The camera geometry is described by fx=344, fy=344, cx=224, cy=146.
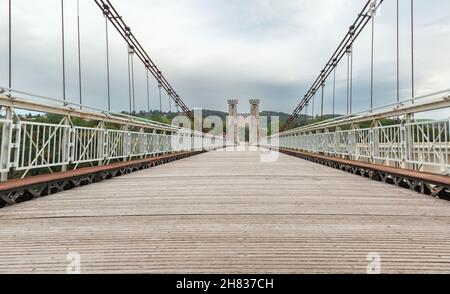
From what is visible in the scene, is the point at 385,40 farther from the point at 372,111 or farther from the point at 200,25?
the point at 372,111

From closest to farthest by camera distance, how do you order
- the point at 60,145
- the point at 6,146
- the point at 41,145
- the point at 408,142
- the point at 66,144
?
the point at 6,146, the point at 41,145, the point at 60,145, the point at 66,144, the point at 408,142

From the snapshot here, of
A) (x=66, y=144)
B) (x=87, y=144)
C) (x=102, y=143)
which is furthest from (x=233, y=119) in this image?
(x=66, y=144)

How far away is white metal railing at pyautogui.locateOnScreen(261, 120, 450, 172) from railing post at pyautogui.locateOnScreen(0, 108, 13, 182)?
150 inches

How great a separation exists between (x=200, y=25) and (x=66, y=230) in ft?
52.8

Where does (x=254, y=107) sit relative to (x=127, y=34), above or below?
above

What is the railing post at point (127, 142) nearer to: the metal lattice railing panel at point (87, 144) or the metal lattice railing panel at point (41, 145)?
the metal lattice railing panel at point (87, 144)

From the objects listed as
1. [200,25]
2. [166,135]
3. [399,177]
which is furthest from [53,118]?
[200,25]

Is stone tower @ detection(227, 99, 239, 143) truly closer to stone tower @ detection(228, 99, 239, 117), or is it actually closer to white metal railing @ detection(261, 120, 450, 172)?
stone tower @ detection(228, 99, 239, 117)

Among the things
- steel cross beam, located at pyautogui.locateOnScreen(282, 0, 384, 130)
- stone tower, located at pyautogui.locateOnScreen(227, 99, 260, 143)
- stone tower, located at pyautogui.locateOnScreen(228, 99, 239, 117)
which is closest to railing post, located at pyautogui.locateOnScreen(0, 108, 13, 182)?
steel cross beam, located at pyautogui.locateOnScreen(282, 0, 384, 130)

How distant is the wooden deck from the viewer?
1.35 m

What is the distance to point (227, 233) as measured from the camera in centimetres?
178

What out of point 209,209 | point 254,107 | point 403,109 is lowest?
point 209,209

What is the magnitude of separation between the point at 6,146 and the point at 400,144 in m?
4.18

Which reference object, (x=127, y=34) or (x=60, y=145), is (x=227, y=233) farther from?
(x=127, y=34)
